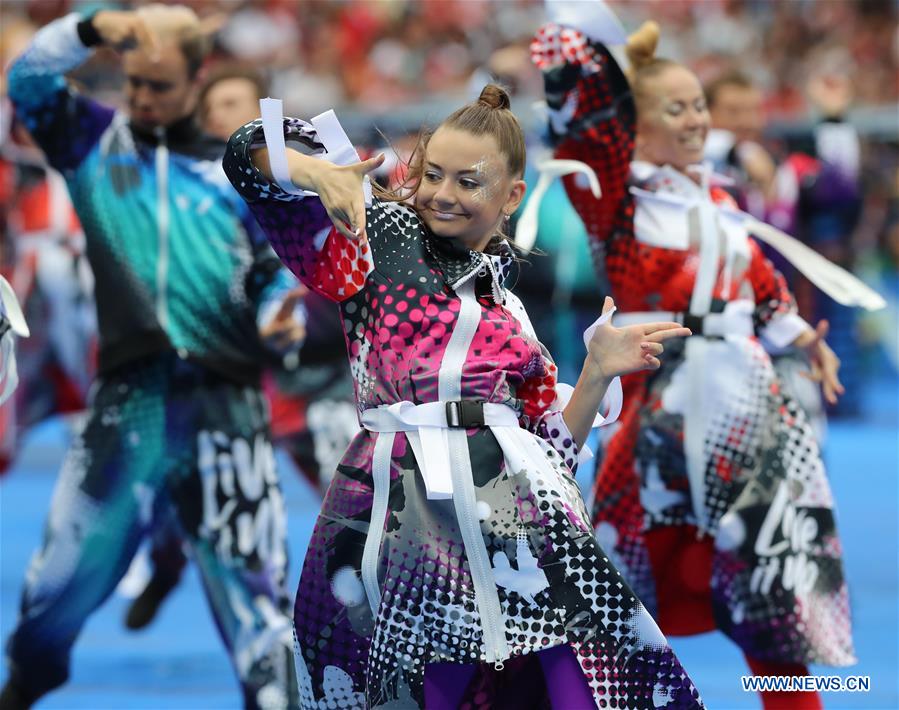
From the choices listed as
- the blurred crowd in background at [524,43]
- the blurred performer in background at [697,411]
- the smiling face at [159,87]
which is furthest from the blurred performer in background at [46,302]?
the blurred crowd in background at [524,43]

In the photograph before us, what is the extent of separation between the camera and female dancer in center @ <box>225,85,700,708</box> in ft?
9.68

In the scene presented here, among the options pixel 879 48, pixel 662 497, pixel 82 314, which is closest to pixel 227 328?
pixel 662 497

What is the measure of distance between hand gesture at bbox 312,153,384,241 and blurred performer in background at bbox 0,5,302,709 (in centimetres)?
154

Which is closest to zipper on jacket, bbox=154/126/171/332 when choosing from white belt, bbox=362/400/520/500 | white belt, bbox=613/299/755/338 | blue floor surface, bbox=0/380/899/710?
Result: white belt, bbox=613/299/755/338

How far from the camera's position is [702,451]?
168 inches

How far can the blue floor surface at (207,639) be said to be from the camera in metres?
5.25

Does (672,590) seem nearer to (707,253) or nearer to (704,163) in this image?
(707,253)

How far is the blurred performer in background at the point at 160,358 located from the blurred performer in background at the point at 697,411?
3.08 feet

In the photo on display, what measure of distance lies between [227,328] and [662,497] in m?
1.30

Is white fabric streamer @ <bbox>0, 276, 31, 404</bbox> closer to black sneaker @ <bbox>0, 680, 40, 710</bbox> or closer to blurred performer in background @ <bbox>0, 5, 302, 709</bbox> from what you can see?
blurred performer in background @ <bbox>0, 5, 302, 709</bbox>

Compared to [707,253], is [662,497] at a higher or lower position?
lower

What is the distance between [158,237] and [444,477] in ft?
6.14

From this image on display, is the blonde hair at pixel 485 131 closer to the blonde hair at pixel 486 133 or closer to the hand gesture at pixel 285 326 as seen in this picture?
the blonde hair at pixel 486 133

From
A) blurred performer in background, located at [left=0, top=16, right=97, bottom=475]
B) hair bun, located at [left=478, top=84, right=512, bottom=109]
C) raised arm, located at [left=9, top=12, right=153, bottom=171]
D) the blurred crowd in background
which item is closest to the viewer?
hair bun, located at [left=478, top=84, right=512, bottom=109]
